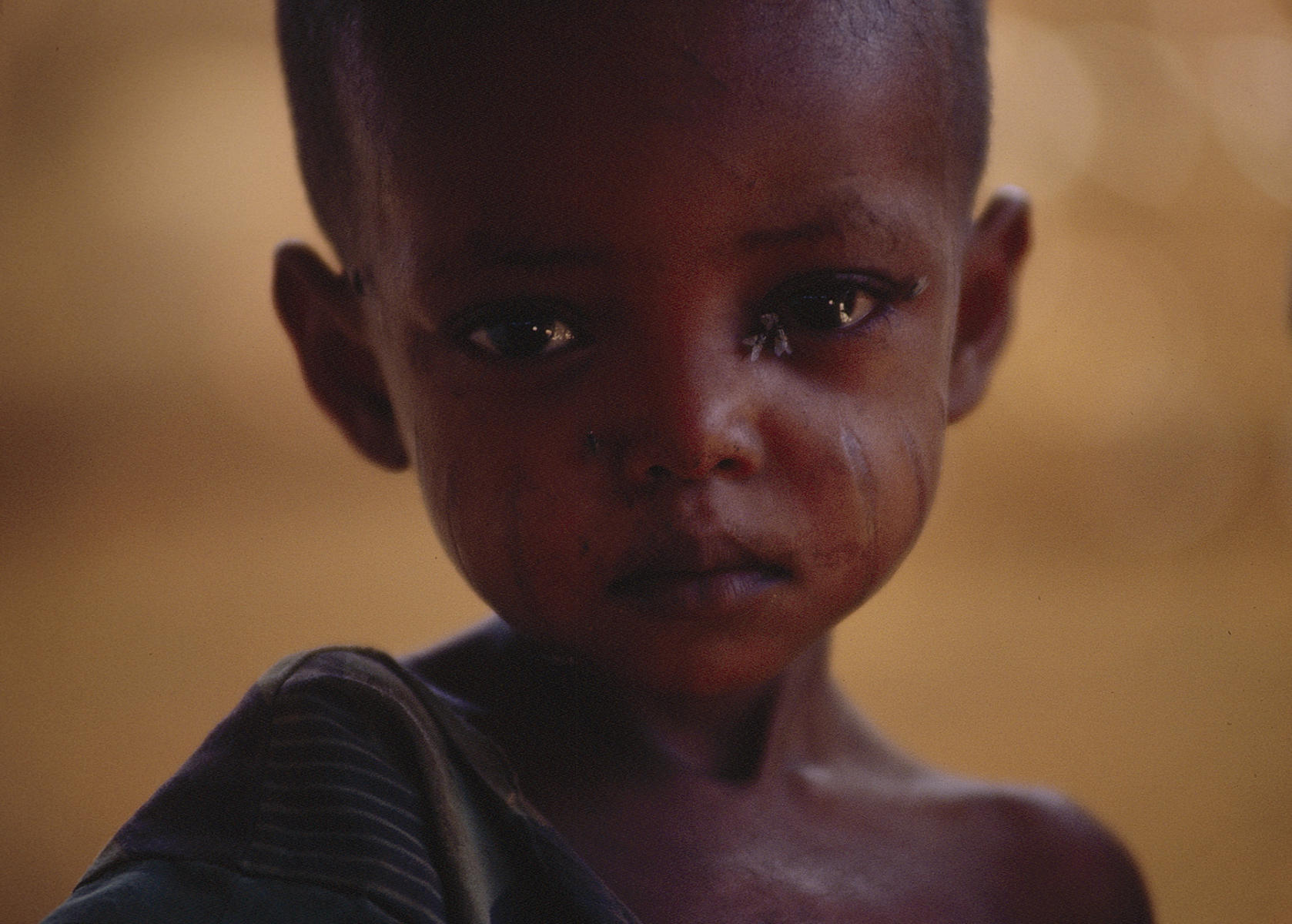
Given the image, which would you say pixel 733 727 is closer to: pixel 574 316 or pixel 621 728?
pixel 621 728

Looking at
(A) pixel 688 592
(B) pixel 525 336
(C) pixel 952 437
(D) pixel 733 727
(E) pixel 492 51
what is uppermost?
(E) pixel 492 51

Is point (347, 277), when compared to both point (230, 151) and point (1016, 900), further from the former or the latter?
point (230, 151)

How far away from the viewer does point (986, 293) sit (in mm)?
750

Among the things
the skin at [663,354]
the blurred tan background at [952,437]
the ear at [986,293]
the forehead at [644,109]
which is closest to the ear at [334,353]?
the skin at [663,354]

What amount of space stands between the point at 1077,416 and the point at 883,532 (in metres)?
1.65

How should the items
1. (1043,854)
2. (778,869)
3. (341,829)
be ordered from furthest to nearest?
(1043,854)
(778,869)
(341,829)

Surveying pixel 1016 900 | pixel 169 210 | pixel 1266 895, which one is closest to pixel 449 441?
pixel 1016 900

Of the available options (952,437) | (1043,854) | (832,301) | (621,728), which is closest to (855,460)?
(832,301)

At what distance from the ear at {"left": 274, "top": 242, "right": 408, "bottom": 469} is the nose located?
0.18 metres

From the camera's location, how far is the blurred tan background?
5.68 ft

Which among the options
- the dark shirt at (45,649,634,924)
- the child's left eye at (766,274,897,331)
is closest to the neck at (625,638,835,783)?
the dark shirt at (45,649,634,924)

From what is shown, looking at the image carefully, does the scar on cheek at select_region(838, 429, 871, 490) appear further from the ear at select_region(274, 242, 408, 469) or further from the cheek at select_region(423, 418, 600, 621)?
the ear at select_region(274, 242, 408, 469)

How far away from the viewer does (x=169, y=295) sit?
2.12 meters

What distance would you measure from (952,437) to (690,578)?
163 cm
